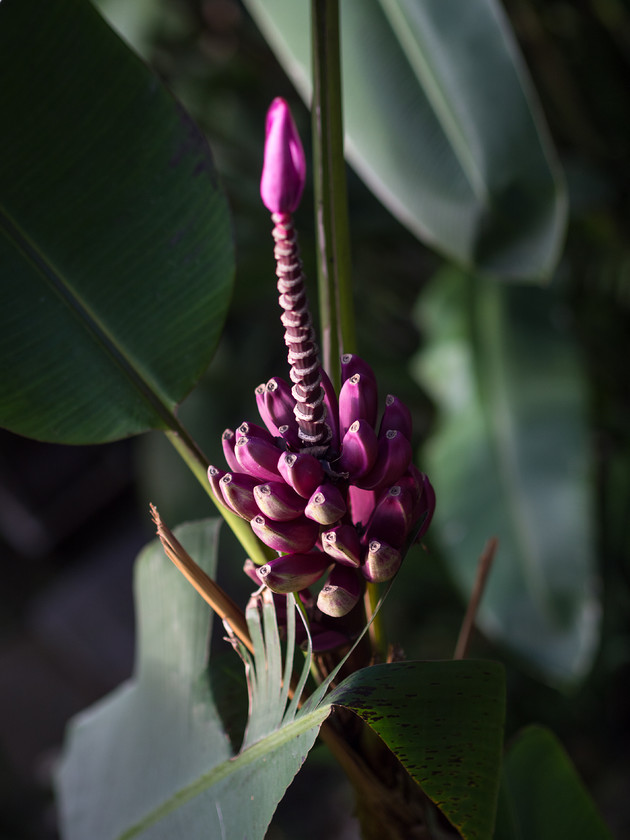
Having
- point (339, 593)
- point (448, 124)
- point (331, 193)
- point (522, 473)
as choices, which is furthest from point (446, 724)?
point (522, 473)

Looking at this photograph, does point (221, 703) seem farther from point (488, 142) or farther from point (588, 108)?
point (588, 108)

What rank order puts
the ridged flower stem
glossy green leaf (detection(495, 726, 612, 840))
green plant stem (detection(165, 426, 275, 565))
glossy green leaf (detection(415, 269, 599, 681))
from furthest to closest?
glossy green leaf (detection(415, 269, 599, 681)) → glossy green leaf (detection(495, 726, 612, 840)) → green plant stem (detection(165, 426, 275, 565)) → the ridged flower stem

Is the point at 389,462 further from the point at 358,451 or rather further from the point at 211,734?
the point at 211,734

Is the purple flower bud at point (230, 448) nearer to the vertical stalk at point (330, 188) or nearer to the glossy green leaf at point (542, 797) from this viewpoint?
the vertical stalk at point (330, 188)

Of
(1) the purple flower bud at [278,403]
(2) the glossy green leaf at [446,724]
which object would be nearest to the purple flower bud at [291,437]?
(1) the purple flower bud at [278,403]

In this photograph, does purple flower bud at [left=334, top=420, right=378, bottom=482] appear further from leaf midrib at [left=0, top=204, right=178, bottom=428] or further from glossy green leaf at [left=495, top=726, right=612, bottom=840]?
glossy green leaf at [left=495, top=726, right=612, bottom=840]

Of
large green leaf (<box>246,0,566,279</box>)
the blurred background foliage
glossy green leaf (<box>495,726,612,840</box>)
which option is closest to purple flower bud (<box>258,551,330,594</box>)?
glossy green leaf (<box>495,726,612,840</box>)
